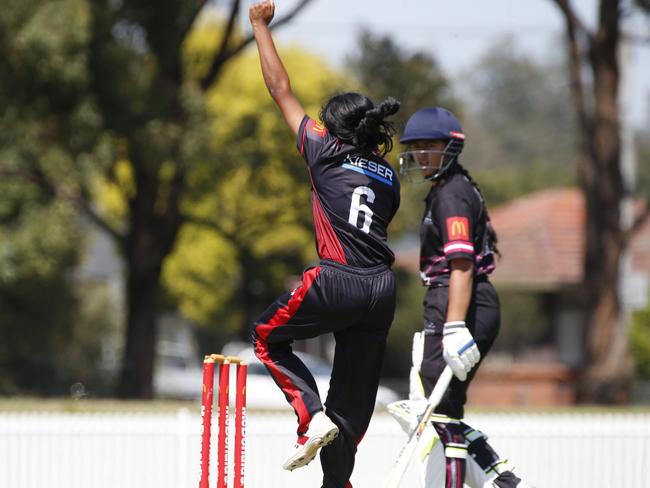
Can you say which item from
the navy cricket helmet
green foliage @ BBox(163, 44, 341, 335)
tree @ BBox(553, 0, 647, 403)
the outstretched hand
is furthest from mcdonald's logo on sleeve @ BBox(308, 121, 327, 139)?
green foliage @ BBox(163, 44, 341, 335)

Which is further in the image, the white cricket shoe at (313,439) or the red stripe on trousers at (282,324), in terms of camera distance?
the red stripe on trousers at (282,324)

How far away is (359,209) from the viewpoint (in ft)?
17.3

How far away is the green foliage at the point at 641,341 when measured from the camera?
94.3 ft

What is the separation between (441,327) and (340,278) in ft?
2.74

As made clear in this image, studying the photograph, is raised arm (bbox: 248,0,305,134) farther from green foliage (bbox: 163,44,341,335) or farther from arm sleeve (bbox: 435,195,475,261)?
green foliage (bbox: 163,44,341,335)

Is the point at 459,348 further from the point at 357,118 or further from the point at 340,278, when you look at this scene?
the point at 357,118

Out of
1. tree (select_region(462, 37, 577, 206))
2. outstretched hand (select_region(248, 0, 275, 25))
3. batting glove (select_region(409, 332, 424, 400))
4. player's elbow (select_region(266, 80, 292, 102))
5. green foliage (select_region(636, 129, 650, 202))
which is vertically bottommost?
batting glove (select_region(409, 332, 424, 400))

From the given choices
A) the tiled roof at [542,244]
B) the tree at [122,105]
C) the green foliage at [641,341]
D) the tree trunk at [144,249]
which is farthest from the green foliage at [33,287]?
the green foliage at [641,341]

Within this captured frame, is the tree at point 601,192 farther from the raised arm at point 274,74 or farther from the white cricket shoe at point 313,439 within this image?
the white cricket shoe at point 313,439

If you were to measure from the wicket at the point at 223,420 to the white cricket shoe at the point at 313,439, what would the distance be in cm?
24

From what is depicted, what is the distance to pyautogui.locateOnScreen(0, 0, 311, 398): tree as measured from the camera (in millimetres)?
16703

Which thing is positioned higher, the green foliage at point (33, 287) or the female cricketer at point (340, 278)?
the green foliage at point (33, 287)

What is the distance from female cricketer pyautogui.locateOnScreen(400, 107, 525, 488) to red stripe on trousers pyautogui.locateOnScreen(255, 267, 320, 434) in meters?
0.74

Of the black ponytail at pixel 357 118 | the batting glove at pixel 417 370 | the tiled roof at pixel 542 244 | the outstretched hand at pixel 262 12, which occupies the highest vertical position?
the tiled roof at pixel 542 244
